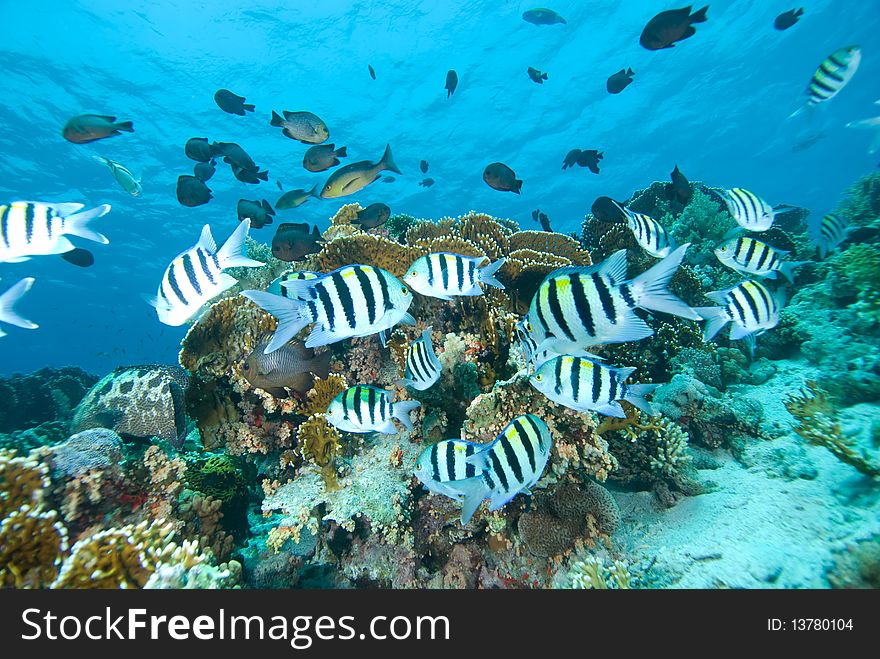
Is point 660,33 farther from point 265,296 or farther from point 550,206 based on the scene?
point 550,206

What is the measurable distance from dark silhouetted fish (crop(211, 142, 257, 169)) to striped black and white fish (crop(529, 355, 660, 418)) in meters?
6.49

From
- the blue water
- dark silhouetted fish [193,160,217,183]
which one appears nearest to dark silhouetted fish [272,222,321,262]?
dark silhouetted fish [193,160,217,183]

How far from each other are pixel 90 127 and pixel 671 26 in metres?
8.95

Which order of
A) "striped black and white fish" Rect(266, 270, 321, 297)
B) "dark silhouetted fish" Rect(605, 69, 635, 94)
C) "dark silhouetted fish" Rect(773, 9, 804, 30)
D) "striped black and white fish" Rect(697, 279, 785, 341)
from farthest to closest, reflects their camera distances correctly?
1. "dark silhouetted fish" Rect(605, 69, 635, 94)
2. "dark silhouetted fish" Rect(773, 9, 804, 30)
3. "striped black and white fish" Rect(266, 270, 321, 297)
4. "striped black and white fish" Rect(697, 279, 785, 341)

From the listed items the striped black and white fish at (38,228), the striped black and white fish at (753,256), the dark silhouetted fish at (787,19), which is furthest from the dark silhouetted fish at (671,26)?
the striped black and white fish at (38,228)

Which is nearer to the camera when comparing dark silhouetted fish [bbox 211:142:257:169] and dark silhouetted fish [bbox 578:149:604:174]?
dark silhouetted fish [bbox 211:142:257:169]

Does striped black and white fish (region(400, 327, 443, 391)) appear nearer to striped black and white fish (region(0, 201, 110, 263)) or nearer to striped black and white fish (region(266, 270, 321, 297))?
striped black and white fish (region(266, 270, 321, 297))

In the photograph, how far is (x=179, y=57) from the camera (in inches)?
984

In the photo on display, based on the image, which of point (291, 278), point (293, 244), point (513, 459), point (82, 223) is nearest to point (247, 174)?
point (293, 244)

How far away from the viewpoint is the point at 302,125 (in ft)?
20.4

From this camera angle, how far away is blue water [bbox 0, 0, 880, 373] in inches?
953

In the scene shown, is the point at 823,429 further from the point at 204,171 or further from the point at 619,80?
the point at 204,171

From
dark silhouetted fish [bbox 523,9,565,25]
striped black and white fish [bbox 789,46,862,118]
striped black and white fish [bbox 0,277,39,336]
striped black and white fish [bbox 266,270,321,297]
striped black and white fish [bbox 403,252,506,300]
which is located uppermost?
dark silhouetted fish [bbox 523,9,565,25]
